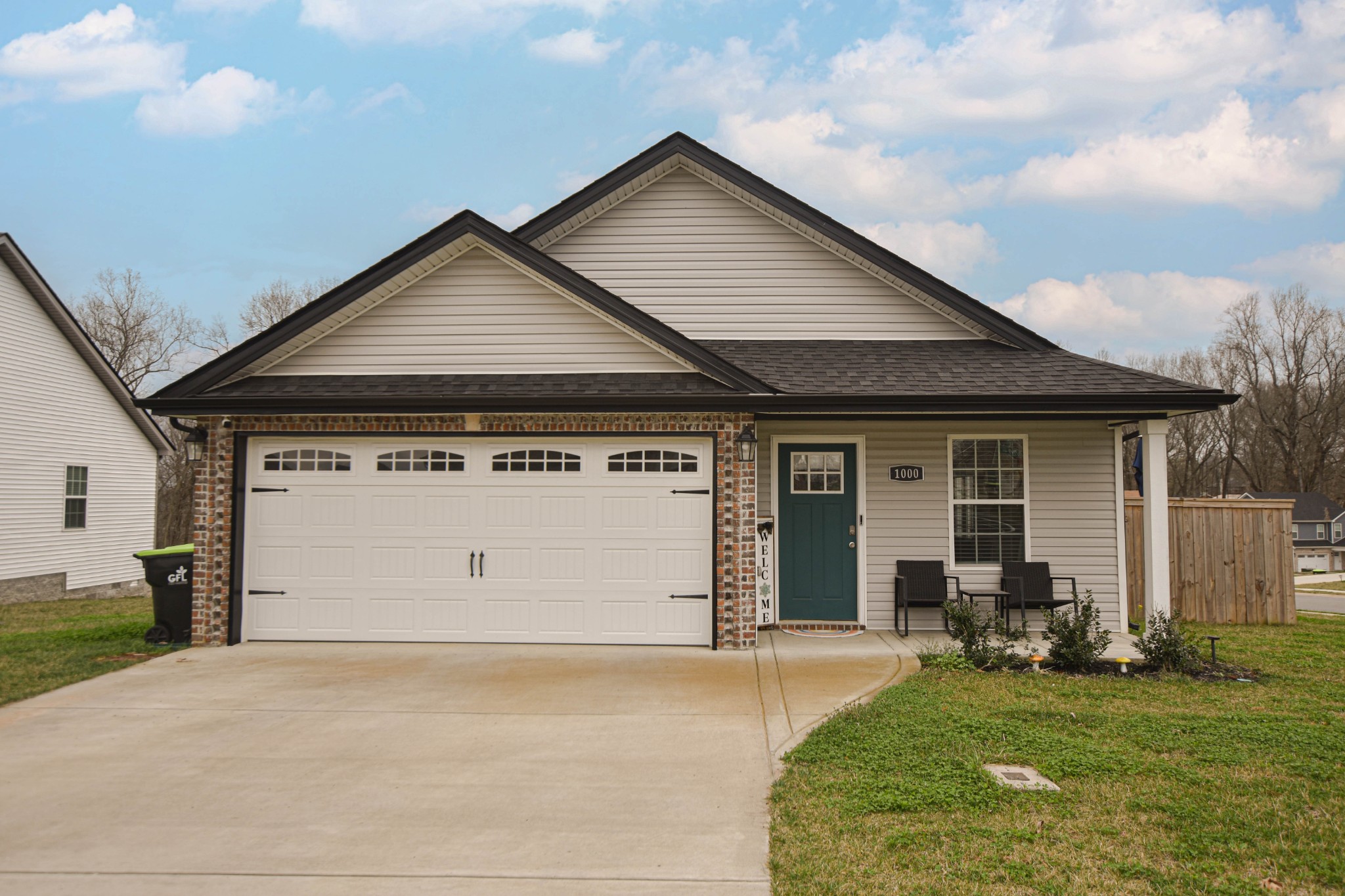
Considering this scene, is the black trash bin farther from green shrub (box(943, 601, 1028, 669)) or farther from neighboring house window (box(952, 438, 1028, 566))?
neighboring house window (box(952, 438, 1028, 566))

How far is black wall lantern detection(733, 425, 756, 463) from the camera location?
343 inches

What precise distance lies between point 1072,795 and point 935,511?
5.66 metres

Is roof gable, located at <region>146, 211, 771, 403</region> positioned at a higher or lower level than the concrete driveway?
higher

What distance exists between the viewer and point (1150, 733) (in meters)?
5.82

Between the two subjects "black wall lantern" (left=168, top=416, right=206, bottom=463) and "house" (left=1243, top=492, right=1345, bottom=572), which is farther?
"house" (left=1243, top=492, right=1345, bottom=572)

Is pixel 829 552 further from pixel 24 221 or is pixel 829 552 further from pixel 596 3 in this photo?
pixel 24 221

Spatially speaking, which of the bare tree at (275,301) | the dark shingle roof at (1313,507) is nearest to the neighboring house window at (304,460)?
the bare tree at (275,301)

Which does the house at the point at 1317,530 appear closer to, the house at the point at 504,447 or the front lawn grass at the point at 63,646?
the house at the point at 504,447

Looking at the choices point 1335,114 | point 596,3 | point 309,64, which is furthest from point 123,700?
point 1335,114

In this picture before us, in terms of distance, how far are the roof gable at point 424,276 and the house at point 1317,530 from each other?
38495 mm

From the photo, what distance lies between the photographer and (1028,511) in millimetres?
10141

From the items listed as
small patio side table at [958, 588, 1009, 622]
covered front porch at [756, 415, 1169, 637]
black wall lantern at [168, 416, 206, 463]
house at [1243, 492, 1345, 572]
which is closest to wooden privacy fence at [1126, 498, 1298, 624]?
covered front porch at [756, 415, 1169, 637]

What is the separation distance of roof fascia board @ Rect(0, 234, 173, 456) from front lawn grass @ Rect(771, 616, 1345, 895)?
16.6 m

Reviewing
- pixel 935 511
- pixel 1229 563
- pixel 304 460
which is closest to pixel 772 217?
pixel 935 511
